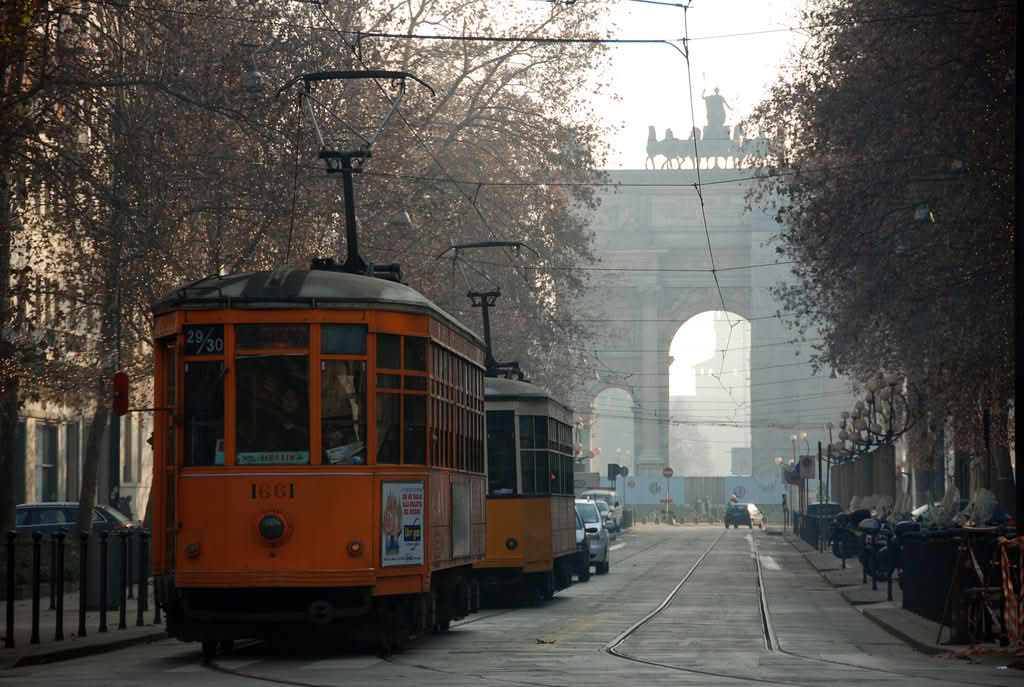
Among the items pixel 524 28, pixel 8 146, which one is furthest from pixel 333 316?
A: pixel 524 28

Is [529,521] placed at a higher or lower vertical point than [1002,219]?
lower

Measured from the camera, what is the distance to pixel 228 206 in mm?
27500

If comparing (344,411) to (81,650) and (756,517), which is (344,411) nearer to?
(81,650)

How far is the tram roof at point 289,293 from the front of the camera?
566 inches

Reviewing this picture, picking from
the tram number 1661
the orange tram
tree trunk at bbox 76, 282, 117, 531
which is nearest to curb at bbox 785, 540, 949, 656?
the orange tram

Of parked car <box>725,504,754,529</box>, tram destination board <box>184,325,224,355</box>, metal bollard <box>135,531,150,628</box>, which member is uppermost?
tram destination board <box>184,325,224,355</box>

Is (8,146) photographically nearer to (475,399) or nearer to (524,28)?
(475,399)

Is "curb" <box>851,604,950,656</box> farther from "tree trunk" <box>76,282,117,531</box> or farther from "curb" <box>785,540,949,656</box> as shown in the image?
"tree trunk" <box>76,282,117,531</box>

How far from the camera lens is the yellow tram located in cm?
2227

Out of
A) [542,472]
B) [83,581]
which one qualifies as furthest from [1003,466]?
[83,581]

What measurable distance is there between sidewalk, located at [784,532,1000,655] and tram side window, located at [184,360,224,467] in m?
6.44

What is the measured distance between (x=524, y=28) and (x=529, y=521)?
1983 centimetres

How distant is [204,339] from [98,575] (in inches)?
339

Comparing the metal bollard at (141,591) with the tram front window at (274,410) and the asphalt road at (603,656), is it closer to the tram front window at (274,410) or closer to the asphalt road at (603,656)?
the asphalt road at (603,656)
